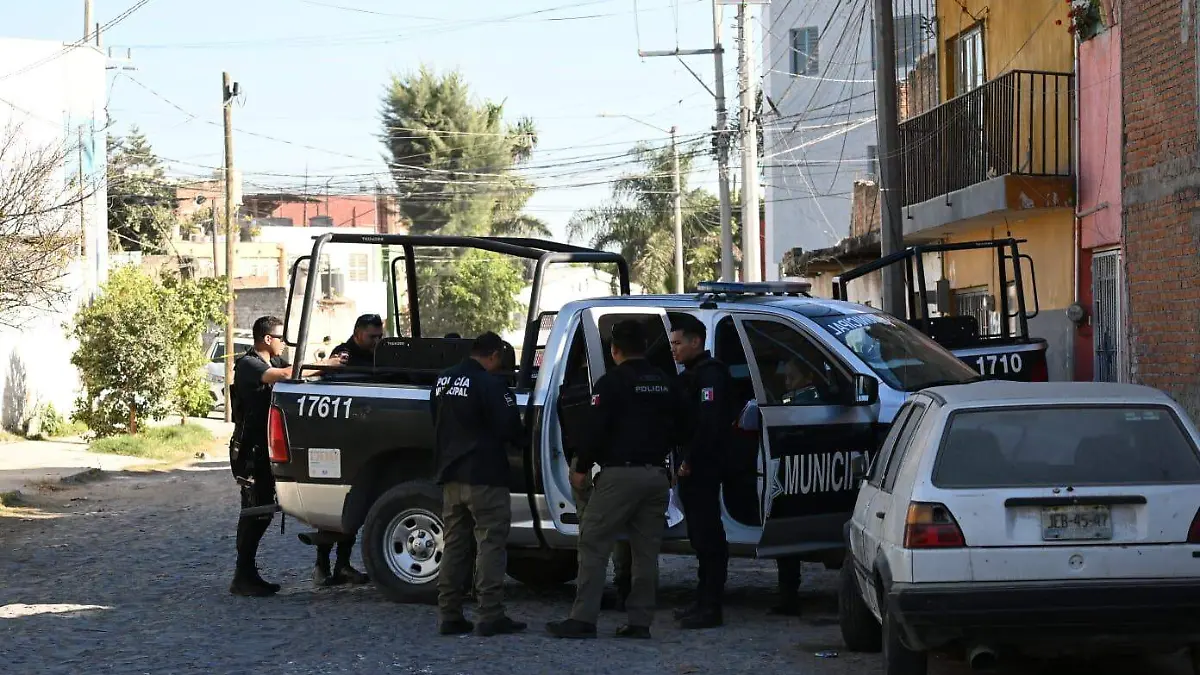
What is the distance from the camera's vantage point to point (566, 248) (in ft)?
37.5

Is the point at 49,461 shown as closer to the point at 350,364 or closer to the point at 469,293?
the point at 350,364

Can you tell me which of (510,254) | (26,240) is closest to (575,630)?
(510,254)

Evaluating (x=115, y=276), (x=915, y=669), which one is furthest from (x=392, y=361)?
(x=115, y=276)

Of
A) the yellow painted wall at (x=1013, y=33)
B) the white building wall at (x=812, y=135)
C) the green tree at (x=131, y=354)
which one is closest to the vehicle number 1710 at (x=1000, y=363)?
the yellow painted wall at (x=1013, y=33)

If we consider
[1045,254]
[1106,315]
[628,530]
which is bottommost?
[628,530]

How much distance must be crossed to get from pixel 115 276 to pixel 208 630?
65.3 feet

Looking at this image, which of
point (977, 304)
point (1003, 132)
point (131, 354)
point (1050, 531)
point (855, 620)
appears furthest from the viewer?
point (131, 354)

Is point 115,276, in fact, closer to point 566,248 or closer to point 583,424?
point 566,248

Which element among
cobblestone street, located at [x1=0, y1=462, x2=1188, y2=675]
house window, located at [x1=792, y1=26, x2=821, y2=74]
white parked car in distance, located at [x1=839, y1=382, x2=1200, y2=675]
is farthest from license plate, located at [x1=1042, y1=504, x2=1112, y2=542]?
house window, located at [x1=792, y1=26, x2=821, y2=74]

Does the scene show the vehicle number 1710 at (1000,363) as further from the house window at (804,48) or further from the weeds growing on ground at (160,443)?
the house window at (804,48)

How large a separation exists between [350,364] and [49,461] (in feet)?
45.9

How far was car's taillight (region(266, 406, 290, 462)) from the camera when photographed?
36.3 feet

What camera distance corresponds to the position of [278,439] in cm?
1108

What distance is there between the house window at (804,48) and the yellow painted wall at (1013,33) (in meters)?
30.7
